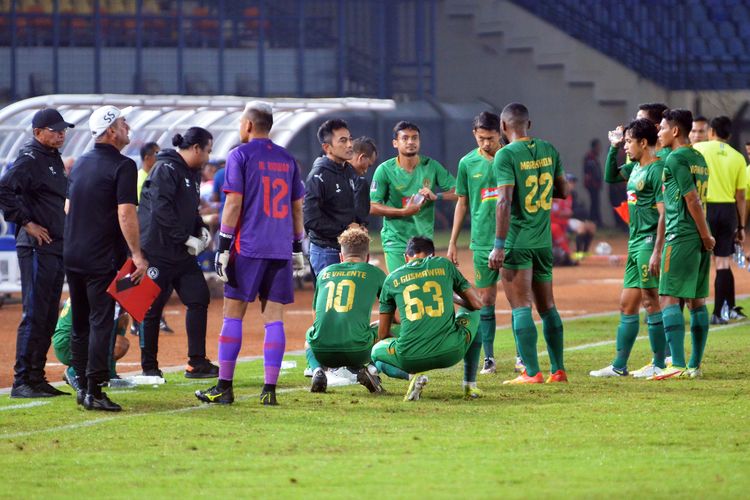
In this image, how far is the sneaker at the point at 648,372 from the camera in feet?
37.2

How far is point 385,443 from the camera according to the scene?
26.9ft

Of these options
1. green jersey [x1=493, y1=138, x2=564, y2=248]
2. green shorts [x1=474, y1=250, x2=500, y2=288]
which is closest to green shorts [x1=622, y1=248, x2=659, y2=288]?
green jersey [x1=493, y1=138, x2=564, y2=248]

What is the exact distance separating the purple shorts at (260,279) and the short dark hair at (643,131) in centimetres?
303

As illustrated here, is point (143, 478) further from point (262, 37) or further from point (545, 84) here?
point (545, 84)

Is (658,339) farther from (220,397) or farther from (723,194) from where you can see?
(723,194)

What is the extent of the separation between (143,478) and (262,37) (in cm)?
2585

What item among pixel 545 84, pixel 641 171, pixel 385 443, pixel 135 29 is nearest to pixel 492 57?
pixel 545 84

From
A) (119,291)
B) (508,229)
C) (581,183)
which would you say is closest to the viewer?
(119,291)

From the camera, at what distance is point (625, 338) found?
11359mm

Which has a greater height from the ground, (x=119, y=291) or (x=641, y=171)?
(x=641, y=171)

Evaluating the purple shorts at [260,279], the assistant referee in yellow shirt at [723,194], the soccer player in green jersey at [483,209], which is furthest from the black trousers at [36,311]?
the assistant referee in yellow shirt at [723,194]

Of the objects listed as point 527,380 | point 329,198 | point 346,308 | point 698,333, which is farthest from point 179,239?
point 698,333

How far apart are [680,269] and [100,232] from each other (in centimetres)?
429

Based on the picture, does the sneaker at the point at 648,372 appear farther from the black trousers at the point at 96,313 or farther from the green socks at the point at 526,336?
the black trousers at the point at 96,313
